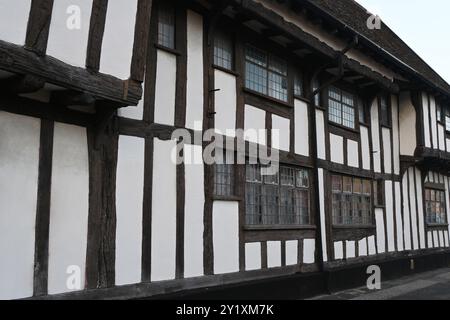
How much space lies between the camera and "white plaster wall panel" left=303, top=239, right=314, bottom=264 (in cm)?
992

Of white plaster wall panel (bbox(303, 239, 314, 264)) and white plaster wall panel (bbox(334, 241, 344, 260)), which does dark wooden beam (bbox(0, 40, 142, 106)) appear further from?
white plaster wall panel (bbox(334, 241, 344, 260))

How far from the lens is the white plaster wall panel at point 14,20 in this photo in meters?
4.85

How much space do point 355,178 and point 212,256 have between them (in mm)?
5724

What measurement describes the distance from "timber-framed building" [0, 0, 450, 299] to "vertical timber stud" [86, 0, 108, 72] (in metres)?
0.02

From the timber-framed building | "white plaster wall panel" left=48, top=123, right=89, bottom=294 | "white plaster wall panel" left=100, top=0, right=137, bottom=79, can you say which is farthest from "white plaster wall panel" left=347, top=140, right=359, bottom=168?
"white plaster wall panel" left=48, top=123, right=89, bottom=294

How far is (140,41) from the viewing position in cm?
629

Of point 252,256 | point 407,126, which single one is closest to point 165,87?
point 252,256

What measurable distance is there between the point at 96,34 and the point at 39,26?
0.80m

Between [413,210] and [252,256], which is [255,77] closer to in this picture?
[252,256]

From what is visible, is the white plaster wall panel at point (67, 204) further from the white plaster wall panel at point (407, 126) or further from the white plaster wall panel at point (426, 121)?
the white plaster wall panel at point (426, 121)

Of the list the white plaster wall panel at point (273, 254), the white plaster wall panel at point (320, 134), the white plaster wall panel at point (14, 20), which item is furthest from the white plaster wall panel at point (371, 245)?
the white plaster wall panel at point (14, 20)

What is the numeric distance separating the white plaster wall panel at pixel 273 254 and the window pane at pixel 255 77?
2.94 metres

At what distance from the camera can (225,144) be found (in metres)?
8.23

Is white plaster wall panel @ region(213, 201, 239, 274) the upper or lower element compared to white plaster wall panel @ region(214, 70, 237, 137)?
lower
